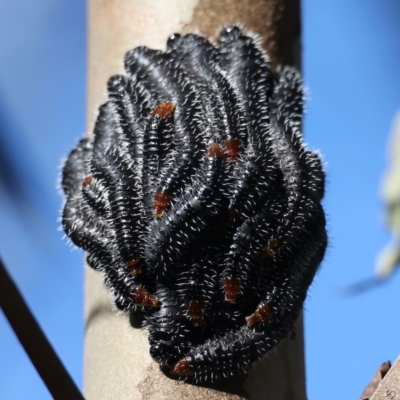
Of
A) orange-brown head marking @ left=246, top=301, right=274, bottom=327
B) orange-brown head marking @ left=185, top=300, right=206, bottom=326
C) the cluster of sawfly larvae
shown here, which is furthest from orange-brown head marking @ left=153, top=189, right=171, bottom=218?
orange-brown head marking @ left=246, top=301, right=274, bottom=327

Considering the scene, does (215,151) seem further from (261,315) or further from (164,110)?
(261,315)

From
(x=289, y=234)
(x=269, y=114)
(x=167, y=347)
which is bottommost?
(x=167, y=347)

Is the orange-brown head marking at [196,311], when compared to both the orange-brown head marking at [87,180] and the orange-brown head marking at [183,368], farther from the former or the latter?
the orange-brown head marking at [87,180]

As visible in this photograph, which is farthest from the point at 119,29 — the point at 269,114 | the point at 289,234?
the point at 289,234

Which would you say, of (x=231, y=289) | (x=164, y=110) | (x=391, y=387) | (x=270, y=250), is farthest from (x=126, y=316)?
(x=391, y=387)

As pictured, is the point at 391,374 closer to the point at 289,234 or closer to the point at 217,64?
the point at 289,234

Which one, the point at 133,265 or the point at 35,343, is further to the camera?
the point at 133,265

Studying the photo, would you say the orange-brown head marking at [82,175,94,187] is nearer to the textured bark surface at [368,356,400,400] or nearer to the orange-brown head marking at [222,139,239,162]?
the orange-brown head marking at [222,139,239,162]
